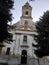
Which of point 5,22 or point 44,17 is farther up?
point 44,17

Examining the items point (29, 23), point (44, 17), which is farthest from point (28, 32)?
point (44, 17)

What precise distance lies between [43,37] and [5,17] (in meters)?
6.94

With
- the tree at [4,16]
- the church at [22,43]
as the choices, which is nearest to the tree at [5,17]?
the tree at [4,16]

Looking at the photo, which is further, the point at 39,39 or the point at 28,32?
the point at 28,32

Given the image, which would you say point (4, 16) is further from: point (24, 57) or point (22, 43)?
point (22, 43)

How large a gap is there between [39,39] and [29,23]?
51.5 ft

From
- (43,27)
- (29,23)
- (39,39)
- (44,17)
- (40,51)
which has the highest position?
(29,23)

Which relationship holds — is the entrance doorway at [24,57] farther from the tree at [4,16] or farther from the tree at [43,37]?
the tree at [4,16]

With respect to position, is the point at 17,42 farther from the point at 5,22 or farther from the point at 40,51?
the point at 5,22

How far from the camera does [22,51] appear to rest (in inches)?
1291

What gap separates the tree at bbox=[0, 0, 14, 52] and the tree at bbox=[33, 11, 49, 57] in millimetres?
5252

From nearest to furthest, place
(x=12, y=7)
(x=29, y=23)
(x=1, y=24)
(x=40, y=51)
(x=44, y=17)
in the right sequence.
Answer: (x=1, y=24) → (x=12, y=7) → (x=40, y=51) → (x=44, y=17) → (x=29, y=23)

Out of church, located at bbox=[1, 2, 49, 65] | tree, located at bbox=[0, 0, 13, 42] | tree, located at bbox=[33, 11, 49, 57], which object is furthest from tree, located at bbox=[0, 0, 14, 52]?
church, located at bbox=[1, 2, 49, 65]

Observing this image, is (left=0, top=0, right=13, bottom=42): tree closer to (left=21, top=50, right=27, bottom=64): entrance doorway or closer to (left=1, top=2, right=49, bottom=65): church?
(left=1, top=2, right=49, bottom=65): church
